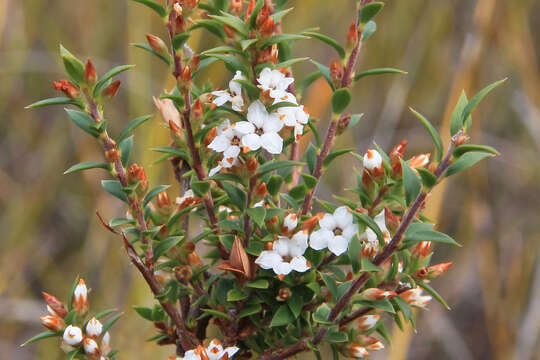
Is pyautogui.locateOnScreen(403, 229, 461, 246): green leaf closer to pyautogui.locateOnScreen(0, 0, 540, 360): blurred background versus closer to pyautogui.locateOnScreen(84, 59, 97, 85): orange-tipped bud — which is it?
pyautogui.locateOnScreen(84, 59, 97, 85): orange-tipped bud

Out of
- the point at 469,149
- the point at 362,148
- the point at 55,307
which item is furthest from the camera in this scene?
the point at 362,148

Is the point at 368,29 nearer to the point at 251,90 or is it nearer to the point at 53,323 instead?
the point at 251,90

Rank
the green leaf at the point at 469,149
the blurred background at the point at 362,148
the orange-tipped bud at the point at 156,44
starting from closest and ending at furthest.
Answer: the green leaf at the point at 469,149
the orange-tipped bud at the point at 156,44
the blurred background at the point at 362,148

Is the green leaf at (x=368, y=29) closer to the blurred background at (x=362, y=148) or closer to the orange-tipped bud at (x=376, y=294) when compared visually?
the orange-tipped bud at (x=376, y=294)

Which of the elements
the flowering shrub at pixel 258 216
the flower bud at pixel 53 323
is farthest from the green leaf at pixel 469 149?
the flower bud at pixel 53 323

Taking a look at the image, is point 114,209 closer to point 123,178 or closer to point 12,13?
point 12,13

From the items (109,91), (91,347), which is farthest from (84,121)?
(91,347)
